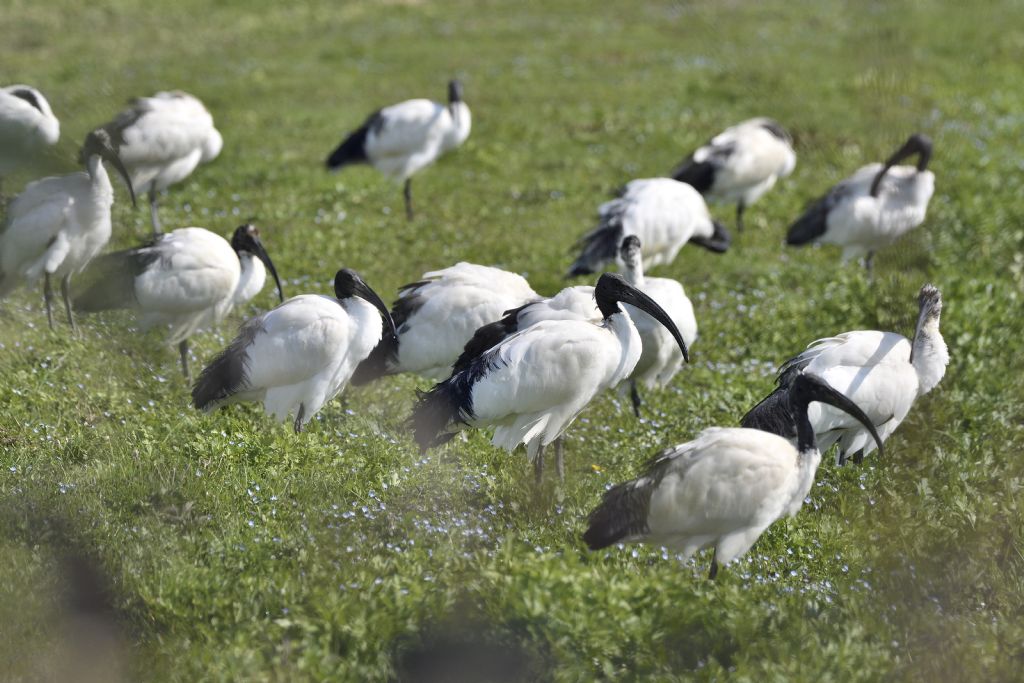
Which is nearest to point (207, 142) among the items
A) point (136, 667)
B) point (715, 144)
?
point (715, 144)

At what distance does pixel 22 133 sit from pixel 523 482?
4.17 metres

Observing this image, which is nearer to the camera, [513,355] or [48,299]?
[513,355]

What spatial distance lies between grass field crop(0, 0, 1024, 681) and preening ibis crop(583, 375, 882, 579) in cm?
19

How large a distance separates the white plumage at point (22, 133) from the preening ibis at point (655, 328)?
5500 mm

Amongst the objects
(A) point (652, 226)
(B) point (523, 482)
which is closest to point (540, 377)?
(B) point (523, 482)

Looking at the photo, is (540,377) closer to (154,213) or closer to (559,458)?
(559,458)

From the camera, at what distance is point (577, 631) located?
4613 mm

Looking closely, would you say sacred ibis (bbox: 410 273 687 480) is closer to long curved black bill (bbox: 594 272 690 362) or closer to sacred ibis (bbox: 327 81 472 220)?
long curved black bill (bbox: 594 272 690 362)

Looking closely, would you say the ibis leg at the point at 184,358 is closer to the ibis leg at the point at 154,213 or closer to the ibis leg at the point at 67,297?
the ibis leg at the point at 67,297

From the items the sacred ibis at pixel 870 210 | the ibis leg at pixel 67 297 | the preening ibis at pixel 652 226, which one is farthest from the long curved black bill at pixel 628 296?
the sacred ibis at pixel 870 210

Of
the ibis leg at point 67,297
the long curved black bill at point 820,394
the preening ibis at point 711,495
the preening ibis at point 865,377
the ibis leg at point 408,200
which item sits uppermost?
the long curved black bill at point 820,394

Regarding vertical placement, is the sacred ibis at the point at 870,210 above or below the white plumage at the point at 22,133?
below

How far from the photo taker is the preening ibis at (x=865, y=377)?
648 centimetres

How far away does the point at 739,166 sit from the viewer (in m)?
12.0
